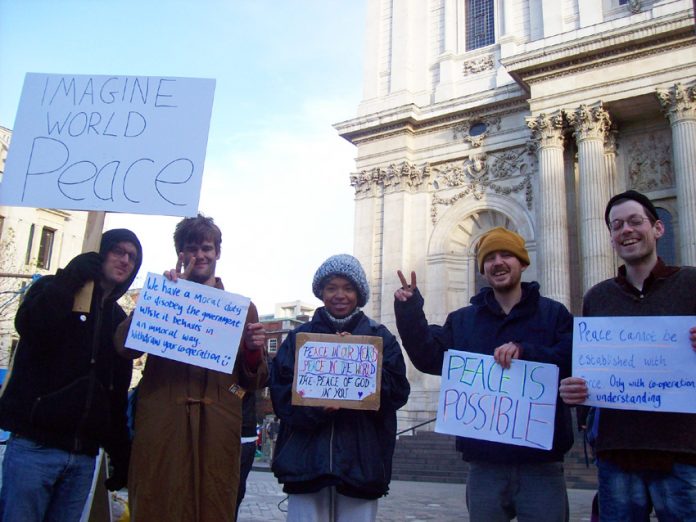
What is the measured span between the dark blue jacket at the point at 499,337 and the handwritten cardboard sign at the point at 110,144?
1.78 meters

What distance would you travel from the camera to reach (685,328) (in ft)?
10.4

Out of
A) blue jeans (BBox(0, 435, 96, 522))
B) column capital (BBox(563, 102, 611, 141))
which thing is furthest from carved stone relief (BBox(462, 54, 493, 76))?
blue jeans (BBox(0, 435, 96, 522))

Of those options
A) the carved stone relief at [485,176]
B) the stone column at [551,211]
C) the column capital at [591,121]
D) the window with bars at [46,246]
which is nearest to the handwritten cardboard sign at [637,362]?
the stone column at [551,211]

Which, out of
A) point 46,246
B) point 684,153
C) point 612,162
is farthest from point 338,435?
point 46,246

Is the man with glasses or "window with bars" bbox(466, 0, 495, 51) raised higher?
"window with bars" bbox(466, 0, 495, 51)

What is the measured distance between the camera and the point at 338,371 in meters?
3.72

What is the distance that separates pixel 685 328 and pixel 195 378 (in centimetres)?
276

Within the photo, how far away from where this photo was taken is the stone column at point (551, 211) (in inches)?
683

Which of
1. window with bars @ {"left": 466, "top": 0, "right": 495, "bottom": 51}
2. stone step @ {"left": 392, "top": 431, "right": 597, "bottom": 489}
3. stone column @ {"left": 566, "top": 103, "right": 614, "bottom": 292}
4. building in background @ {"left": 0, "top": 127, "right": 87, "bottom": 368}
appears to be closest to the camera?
stone step @ {"left": 392, "top": 431, "right": 597, "bottom": 489}

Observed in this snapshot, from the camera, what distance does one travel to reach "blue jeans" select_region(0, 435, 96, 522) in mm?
3229

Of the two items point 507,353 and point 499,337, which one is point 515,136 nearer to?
point 499,337

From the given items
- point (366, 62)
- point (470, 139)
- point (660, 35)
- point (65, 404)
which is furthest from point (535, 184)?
point (65, 404)

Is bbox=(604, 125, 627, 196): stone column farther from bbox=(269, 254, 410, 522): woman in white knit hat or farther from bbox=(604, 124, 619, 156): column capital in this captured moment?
bbox=(269, 254, 410, 522): woman in white knit hat

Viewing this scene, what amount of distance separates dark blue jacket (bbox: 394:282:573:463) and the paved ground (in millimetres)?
4253
